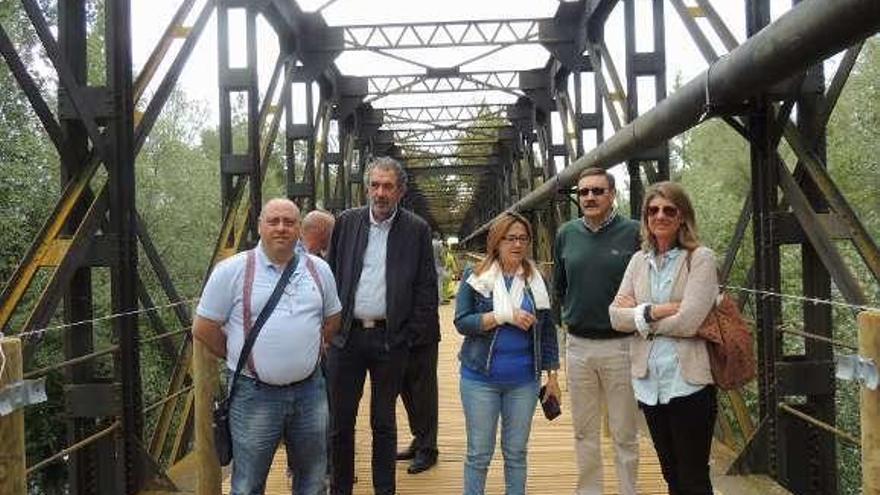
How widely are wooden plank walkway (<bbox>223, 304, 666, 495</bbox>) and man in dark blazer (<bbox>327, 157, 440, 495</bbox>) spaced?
1.11 meters

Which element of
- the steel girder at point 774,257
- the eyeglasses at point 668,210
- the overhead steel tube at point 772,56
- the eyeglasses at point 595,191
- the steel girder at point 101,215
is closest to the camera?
the overhead steel tube at point 772,56

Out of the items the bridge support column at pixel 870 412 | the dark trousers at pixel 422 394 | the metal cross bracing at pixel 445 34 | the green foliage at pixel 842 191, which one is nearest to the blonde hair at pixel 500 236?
the dark trousers at pixel 422 394

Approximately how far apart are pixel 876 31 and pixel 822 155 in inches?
71.0

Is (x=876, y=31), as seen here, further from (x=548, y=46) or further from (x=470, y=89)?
(x=470, y=89)

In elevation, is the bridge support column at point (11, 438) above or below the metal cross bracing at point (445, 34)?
below

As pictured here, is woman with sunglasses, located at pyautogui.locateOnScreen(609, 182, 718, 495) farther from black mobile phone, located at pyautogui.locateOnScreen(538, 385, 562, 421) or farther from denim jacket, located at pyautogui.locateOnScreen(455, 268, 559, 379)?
black mobile phone, located at pyautogui.locateOnScreen(538, 385, 562, 421)

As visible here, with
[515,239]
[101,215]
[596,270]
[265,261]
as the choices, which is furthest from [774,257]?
[101,215]

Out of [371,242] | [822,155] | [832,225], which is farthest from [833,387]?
[371,242]

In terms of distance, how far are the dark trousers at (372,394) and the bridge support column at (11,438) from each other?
72.5 inches

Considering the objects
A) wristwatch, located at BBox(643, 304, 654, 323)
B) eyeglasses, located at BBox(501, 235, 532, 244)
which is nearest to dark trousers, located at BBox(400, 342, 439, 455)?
eyeglasses, located at BBox(501, 235, 532, 244)

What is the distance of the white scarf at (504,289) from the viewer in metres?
3.69

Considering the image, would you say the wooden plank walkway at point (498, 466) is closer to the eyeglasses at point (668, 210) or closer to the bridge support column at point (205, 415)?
the bridge support column at point (205, 415)

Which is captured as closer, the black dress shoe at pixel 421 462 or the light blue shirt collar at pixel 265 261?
the light blue shirt collar at pixel 265 261

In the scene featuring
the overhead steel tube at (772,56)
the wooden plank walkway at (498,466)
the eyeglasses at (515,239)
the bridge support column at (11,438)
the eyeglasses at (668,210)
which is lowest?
the wooden plank walkway at (498,466)
